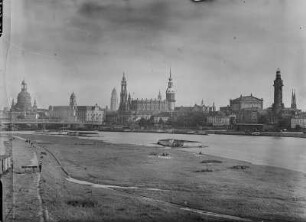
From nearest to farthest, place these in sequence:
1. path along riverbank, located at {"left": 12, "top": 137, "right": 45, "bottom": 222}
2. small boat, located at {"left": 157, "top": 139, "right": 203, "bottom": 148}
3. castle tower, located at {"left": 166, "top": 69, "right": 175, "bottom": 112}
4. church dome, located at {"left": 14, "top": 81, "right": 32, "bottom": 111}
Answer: path along riverbank, located at {"left": 12, "top": 137, "right": 45, "bottom": 222}
church dome, located at {"left": 14, "top": 81, "right": 32, "bottom": 111}
castle tower, located at {"left": 166, "top": 69, "right": 175, "bottom": 112}
small boat, located at {"left": 157, "top": 139, "right": 203, "bottom": 148}

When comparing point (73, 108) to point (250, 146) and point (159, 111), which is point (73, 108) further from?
point (250, 146)

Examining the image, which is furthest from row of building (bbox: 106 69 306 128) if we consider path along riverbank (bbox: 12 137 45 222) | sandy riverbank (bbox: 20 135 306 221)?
path along riverbank (bbox: 12 137 45 222)

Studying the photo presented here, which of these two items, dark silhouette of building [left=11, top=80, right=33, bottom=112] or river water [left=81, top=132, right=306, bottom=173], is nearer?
dark silhouette of building [left=11, top=80, right=33, bottom=112]

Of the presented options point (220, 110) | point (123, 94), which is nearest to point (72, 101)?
point (123, 94)

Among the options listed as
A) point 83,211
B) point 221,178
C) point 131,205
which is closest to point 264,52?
point 221,178

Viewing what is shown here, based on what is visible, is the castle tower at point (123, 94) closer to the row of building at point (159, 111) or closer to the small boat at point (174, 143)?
the row of building at point (159, 111)

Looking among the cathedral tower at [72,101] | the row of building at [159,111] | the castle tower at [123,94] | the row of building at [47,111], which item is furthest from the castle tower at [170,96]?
the cathedral tower at [72,101]

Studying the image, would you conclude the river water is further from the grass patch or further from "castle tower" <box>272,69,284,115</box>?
the grass patch

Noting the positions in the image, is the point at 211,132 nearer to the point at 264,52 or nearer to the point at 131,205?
the point at 264,52
